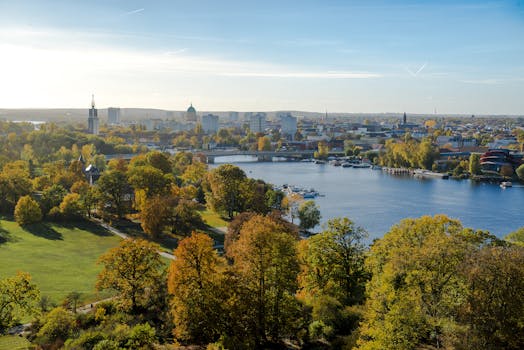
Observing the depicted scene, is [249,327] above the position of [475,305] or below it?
below

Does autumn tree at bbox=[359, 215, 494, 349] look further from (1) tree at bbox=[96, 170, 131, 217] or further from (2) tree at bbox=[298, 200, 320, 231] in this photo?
(1) tree at bbox=[96, 170, 131, 217]

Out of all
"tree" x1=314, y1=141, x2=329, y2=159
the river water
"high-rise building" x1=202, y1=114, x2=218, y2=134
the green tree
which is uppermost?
"high-rise building" x1=202, y1=114, x2=218, y2=134

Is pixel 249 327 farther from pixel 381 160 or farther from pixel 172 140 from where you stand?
pixel 172 140

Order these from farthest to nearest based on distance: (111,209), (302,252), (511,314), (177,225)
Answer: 1. (111,209)
2. (177,225)
3. (302,252)
4. (511,314)

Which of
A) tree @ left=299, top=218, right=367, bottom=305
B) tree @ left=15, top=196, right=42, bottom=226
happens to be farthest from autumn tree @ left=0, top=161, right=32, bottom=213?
tree @ left=299, top=218, right=367, bottom=305

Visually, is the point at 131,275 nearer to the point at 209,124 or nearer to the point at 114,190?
the point at 114,190

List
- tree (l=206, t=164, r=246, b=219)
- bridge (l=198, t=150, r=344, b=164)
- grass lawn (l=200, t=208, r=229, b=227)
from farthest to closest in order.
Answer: bridge (l=198, t=150, r=344, b=164) → tree (l=206, t=164, r=246, b=219) → grass lawn (l=200, t=208, r=229, b=227)

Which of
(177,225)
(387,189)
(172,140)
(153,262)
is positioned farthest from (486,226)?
(172,140)
